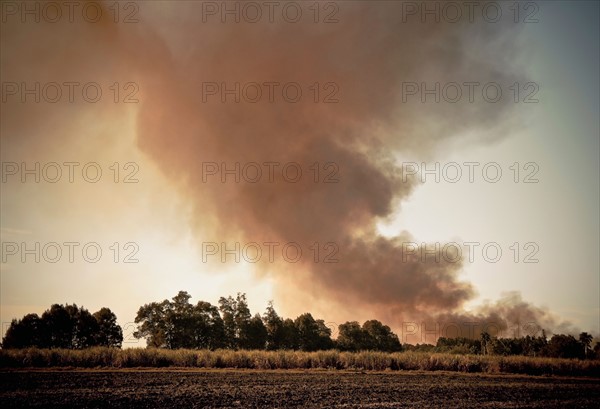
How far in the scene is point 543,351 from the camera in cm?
7856

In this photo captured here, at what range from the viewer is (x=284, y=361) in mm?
41438

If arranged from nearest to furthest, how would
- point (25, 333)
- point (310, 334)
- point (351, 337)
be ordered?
1. point (25, 333)
2. point (310, 334)
3. point (351, 337)

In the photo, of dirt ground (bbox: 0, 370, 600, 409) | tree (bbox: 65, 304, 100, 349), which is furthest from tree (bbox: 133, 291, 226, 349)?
dirt ground (bbox: 0, 370, 600, 409)

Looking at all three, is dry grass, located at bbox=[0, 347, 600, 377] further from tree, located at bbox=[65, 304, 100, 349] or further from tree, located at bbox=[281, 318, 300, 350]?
tree, located at bbox=[281, 318, 300, 350]

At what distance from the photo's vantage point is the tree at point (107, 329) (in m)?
69.0

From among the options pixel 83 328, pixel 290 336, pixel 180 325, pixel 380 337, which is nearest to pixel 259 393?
pixel 180 325

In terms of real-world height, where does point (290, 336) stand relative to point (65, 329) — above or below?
below

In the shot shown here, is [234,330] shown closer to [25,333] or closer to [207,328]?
[207,328]

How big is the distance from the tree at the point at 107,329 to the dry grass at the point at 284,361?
33.4 metres

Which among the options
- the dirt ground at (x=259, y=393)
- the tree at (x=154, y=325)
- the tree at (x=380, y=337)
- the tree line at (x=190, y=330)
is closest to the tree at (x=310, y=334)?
the tree line at (x=190, y=330)

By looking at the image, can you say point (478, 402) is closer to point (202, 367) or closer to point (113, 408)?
point (113, 408)

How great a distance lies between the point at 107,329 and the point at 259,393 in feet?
185

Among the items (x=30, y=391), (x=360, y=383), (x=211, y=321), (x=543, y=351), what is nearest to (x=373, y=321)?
(x=543, y=351)

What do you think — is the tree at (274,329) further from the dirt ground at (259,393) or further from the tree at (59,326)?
the dirt ground at (259,393)
